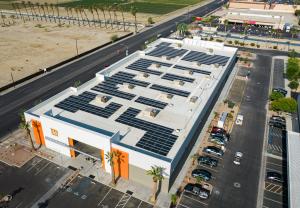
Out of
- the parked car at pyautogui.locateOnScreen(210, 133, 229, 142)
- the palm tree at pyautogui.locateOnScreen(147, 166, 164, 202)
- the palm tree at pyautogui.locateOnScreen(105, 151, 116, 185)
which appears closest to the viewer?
the palm tree at pyautogui.locateOnScreen(147, 166, 164, 202)

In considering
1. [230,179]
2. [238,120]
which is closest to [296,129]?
[238,120]

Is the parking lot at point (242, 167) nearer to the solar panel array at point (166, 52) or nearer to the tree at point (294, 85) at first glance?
the tree at point (294, 85)

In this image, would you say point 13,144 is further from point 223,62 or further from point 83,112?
point 223,62

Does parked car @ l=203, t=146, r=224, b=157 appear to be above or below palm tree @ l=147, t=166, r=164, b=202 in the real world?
below

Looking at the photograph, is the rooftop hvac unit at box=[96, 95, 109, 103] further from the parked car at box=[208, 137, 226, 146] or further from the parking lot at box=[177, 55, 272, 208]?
the parking lot at box=[177, 55, 272, 208]

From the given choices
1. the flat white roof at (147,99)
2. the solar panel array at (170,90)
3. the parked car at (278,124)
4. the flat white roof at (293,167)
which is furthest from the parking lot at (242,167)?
the solar panel array at (170,90)

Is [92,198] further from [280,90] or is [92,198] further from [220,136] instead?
[280,90]

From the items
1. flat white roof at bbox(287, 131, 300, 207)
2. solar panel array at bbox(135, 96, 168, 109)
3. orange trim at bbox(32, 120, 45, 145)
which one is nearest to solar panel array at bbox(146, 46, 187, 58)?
solar panel array at bbox(135, 96, 168, 109)
